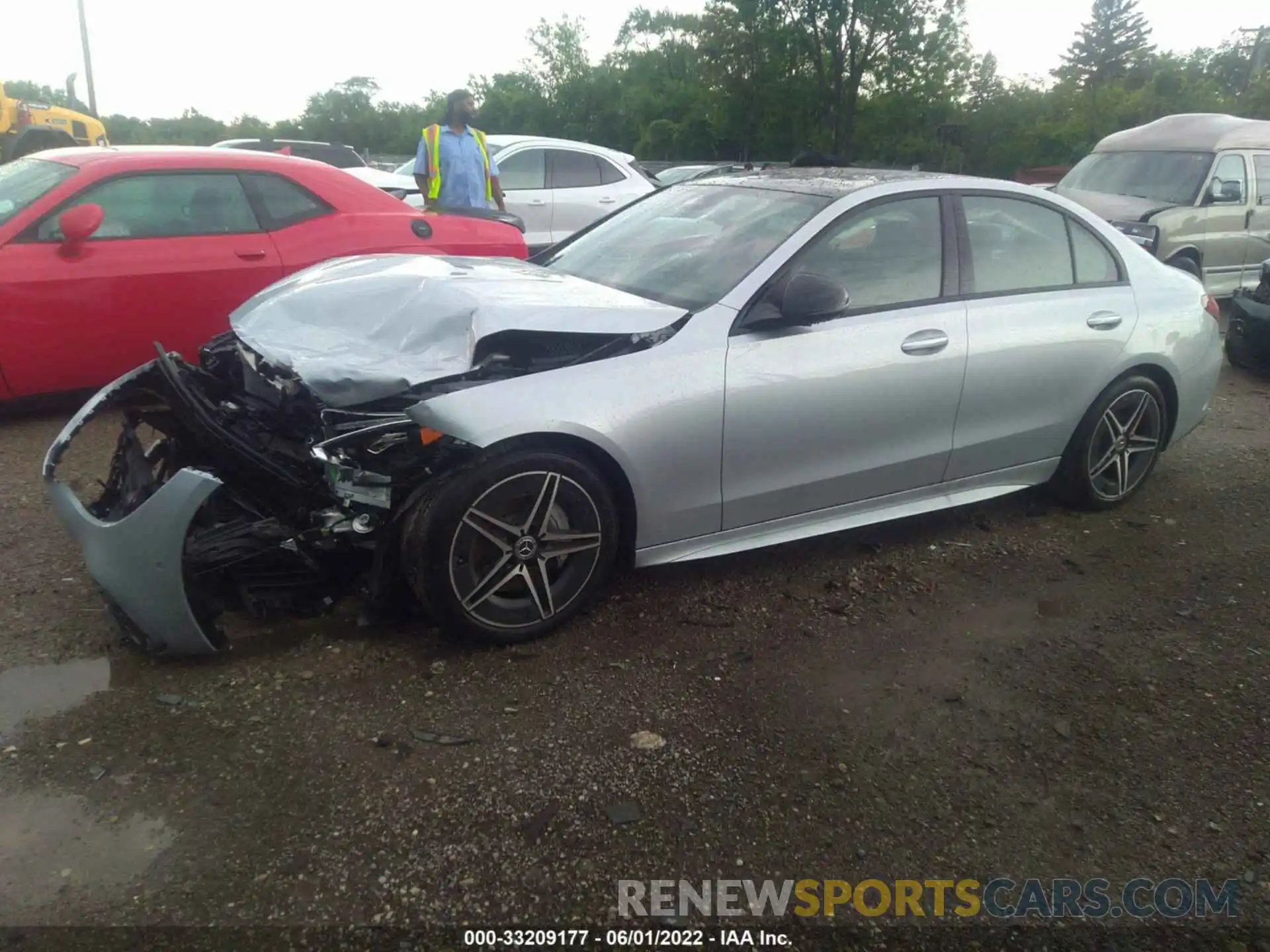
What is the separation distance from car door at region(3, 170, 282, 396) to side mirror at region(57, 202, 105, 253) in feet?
0.12

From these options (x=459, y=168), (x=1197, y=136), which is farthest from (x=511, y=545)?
(x=1197, y=136)

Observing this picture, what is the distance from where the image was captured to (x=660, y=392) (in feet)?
10.5

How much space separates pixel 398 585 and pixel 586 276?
1.65 metres

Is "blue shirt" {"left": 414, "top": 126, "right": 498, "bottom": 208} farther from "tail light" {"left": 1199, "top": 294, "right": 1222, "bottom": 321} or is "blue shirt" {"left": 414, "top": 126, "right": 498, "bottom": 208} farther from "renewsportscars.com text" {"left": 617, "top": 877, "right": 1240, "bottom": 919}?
"renewsportscars.com text" {"left": 617, "top": 877, "right": 1240, "bottom": 919}

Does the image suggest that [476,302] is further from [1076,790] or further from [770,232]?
[1076,790]

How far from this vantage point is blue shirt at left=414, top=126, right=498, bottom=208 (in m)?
7.36

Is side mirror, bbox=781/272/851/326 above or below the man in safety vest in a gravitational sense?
below

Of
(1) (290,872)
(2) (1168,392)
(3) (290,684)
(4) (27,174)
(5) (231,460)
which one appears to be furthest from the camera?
(4) (27,174)

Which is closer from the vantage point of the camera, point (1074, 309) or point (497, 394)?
point (497, 394)

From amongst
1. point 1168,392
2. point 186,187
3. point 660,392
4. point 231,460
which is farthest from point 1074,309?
point 186,187

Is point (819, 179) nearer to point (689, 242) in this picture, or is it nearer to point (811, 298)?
point (689, 242)

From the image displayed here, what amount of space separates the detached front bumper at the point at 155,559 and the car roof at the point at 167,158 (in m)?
3.01

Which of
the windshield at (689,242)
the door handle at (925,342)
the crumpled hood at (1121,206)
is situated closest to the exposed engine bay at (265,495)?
the windshield at (689,242)

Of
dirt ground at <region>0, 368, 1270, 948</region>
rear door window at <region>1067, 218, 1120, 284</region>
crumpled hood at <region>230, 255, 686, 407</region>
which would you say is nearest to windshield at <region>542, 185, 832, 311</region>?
crumpled hood at <region>230, 255, 686, 407</region>
